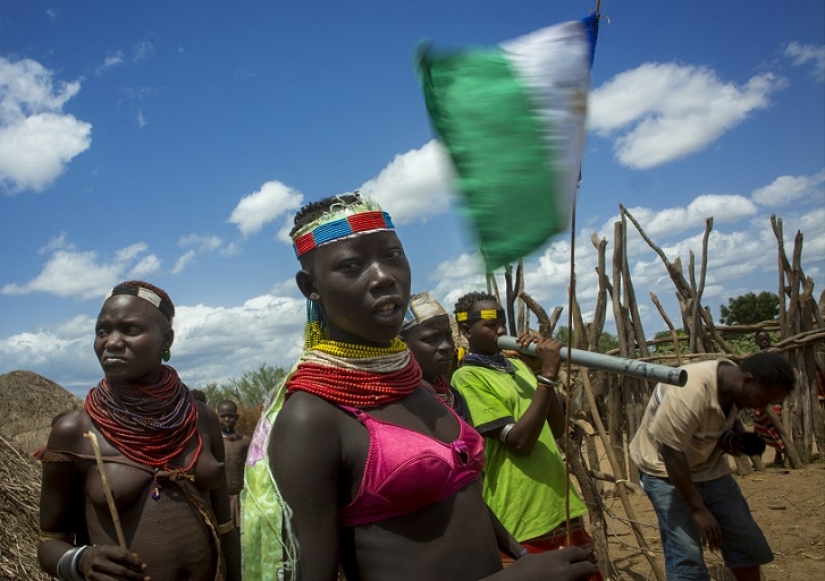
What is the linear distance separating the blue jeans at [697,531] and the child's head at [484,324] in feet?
4.75

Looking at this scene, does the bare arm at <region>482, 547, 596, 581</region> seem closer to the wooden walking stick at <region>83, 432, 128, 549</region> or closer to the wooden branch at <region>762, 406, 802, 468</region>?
the wooden walking stick at <region>83, 432, 128, 549</region>

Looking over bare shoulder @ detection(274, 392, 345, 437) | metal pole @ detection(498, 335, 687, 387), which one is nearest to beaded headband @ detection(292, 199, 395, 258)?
bare shoulder @ detection(274, 392, 345, 437)

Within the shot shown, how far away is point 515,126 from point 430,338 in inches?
79.2

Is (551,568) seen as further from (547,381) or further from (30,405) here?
(30,405)

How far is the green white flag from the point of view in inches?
57.7

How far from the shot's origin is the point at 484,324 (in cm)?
373

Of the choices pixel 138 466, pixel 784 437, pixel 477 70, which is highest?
pixel 477 70

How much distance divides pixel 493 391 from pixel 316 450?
2.05 meters

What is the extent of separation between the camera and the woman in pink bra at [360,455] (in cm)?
144

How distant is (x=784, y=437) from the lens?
28.8 ft

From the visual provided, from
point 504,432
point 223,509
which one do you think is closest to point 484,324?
point 504,432

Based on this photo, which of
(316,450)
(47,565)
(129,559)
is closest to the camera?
(316,450)

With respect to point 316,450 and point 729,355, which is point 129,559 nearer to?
point 316,450

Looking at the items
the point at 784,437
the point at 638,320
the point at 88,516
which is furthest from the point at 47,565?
the point at 784,437
